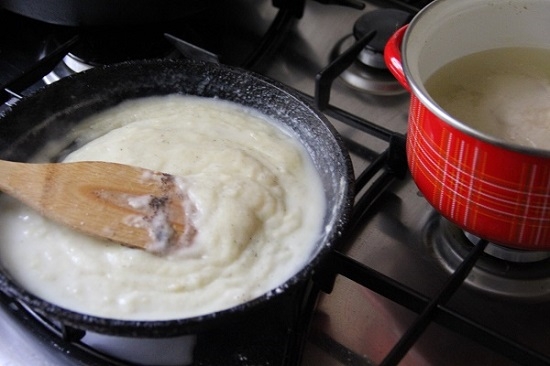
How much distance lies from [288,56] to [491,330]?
0.51 m

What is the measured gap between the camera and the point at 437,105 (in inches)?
23.1

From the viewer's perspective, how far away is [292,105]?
75cm

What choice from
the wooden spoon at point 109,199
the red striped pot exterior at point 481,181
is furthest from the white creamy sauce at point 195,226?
the red striped pot exterior at point 481,181

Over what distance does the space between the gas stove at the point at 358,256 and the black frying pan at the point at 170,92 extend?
2.3 inches

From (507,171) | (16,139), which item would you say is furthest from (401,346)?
(16,139)

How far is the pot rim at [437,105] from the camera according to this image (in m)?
0.55

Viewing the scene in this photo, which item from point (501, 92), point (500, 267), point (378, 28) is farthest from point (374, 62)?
point (500, 267)

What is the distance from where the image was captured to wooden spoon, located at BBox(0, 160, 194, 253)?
623mm

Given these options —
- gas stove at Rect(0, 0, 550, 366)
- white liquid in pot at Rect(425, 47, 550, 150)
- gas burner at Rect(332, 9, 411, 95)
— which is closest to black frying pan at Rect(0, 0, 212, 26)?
gas stove at Rect(0, 0, 550, 366)

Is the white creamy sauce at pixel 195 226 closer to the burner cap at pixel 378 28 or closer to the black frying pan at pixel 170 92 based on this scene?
the black frying pan at pixel 170 92

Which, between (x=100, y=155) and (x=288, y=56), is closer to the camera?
(x=100, y=155)

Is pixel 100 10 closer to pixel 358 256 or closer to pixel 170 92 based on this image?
pixel 170 92

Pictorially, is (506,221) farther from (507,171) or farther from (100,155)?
(100,155)

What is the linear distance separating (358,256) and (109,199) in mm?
251
